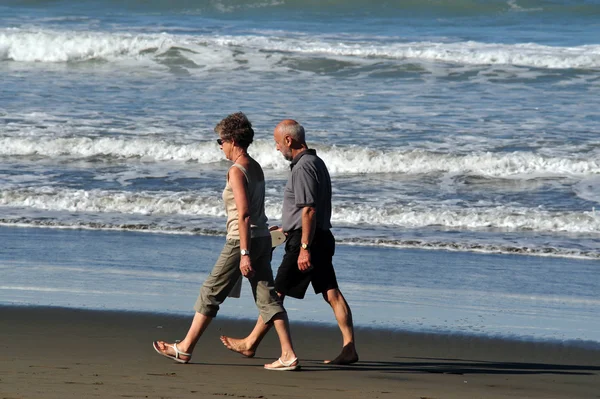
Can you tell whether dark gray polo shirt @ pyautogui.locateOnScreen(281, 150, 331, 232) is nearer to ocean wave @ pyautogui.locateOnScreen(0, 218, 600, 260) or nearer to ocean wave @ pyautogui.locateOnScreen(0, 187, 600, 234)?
ocean wave @ pyautogui.locateOnScreen(0, 218, 600, 260)

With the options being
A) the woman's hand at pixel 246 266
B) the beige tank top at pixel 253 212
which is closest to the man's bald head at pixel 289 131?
the beige tank top at pixel 253 212

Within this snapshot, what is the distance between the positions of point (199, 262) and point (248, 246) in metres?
3.36

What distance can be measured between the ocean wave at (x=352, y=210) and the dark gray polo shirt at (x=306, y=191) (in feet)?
16.7

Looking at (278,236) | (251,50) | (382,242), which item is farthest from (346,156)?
(251,50)

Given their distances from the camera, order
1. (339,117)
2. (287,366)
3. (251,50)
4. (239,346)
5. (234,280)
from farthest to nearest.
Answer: (251,50) < (339,117) < (239,346) < (234,280) < (287,366)

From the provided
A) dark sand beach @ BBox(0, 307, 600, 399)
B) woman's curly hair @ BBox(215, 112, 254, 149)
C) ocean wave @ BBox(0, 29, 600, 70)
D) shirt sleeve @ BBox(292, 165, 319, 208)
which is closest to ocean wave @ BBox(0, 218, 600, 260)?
dark sand beach @ BBox(0, 307, 600, 399)

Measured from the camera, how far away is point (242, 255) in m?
5.19

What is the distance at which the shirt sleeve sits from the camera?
17.6 feet

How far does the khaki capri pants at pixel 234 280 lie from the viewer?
5.33 m

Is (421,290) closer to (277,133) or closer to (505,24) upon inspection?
(277,133)

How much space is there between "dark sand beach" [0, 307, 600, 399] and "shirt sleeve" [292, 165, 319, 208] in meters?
0.98

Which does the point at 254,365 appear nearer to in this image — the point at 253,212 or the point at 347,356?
the point at 347,356

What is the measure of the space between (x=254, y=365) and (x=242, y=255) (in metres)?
0.74

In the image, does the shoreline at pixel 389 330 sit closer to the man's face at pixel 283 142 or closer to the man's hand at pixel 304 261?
the man's hand at pixel 304 261
